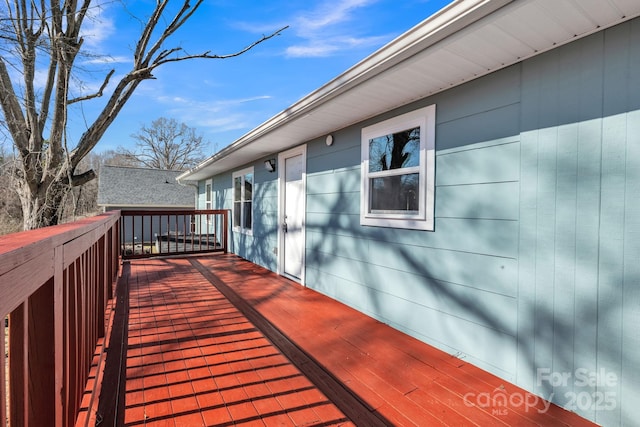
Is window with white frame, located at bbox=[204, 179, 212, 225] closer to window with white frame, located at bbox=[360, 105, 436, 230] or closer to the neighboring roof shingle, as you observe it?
window with white frame, located at bbox=[360, 105, 436, 230]

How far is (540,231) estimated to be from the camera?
2100 millimetres

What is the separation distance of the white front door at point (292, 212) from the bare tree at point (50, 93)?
2.45 metres

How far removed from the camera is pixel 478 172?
97.0 inches

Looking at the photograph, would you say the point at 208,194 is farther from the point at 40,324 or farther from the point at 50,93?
the point at 40,324

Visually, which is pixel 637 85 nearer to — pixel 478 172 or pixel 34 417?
pixel 478 172

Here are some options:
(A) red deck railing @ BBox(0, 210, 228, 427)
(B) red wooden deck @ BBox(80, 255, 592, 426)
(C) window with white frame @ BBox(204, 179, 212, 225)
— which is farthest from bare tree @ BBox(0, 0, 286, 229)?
(A) red deck railing @ BBox(0, 210, 228, 427)

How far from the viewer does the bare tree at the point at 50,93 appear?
16.8 ft

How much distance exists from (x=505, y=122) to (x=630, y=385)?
5.54 feet

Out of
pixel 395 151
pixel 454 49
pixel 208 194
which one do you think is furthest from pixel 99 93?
pixel 454 49

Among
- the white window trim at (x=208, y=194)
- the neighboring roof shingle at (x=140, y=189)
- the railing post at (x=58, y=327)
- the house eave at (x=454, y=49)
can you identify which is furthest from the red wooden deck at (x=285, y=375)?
the neighboring roof shingle at (x=140, y=189)

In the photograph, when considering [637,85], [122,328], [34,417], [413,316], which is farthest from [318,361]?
[637,85]

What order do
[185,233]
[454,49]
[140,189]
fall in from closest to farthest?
[454,49] → [185,233] → [140,189]

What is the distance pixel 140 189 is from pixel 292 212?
16.1m

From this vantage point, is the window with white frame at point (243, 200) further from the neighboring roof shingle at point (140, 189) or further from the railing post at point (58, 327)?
the neighboring roof shingle at point (140, 189)
